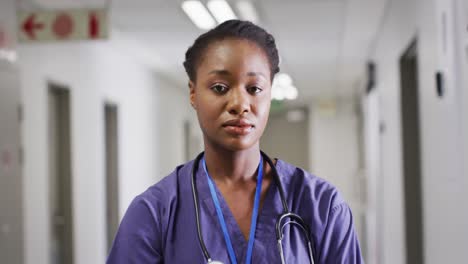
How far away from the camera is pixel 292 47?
494cm

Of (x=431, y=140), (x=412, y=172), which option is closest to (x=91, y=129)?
(x=412, y=172)

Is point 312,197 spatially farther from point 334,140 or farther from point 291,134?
point 291,134

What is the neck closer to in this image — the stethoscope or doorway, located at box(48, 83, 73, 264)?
the stethoscope

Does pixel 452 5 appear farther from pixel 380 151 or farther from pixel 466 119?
pixel 380 151

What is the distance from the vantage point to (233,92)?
0.75 metres

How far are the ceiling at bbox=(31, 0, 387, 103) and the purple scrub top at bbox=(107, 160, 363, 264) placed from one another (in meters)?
2.59

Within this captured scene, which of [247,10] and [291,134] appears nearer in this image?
[247,10]

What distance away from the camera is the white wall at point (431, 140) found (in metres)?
1.58

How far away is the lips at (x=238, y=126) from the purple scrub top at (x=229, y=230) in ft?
0.36

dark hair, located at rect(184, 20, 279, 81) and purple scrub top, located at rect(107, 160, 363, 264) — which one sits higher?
dark hair, located at rect(184, 20, 279, 81)

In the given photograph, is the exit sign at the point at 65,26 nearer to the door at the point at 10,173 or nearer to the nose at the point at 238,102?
the door at the point at 10,173

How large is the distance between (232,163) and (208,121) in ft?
0.26

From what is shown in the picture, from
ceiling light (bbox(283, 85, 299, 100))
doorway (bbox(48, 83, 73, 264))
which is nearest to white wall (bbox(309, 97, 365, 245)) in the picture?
ceiling light (bbox(283, 85, 299, 100))

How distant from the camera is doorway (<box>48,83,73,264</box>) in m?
3.59
